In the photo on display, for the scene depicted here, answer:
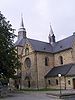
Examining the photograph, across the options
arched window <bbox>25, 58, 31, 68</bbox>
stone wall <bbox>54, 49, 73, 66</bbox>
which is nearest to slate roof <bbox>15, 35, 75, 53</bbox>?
stone wall <bbox>54, 49, 73, 66</bbox>

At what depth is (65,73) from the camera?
4522cm

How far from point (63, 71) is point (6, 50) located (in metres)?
18.5

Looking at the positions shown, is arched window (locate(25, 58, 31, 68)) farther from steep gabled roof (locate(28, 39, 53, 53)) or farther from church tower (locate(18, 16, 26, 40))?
church tower (locate(18, 16, 26, 40))

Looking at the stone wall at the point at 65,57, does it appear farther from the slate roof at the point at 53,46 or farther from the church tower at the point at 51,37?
the church tower at the point at 51,37

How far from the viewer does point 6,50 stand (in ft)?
108

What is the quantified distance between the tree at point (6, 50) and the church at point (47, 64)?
48.0 ft

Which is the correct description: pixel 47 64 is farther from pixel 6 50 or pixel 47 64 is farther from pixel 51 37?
pixel 6 50

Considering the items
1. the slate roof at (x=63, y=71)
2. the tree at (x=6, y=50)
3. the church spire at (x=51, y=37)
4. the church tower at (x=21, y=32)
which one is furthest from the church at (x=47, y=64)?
the tree at (x=6, y=50)

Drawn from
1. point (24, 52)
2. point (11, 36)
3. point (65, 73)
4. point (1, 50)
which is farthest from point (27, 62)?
point (1, 50)

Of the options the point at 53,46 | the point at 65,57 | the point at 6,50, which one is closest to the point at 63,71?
the point at 65,57

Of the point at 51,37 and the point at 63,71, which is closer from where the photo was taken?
the point at 63,71

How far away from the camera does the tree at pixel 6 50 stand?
3209 cm

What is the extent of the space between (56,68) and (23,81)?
959 centimetres

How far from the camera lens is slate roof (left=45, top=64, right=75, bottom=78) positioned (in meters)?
44.9
